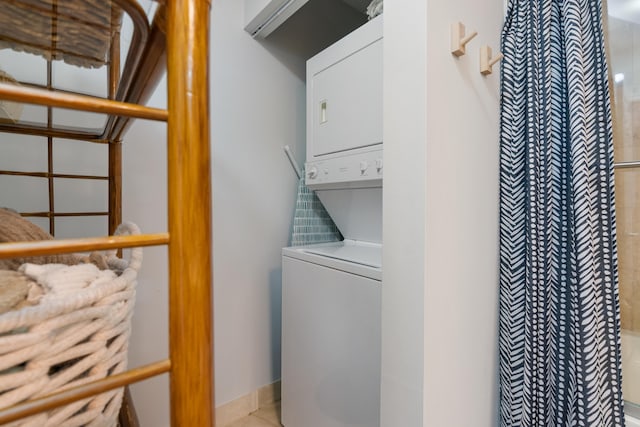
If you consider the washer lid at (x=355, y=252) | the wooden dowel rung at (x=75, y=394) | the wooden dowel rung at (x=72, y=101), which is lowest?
the washer lid at (x=355, y=252)

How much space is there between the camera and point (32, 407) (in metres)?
0.31

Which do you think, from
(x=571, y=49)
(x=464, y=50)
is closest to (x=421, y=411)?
(x=464, y=50)

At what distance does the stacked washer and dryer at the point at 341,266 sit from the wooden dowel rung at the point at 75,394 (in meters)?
0.92

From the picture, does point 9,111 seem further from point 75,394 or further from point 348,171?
point 348,171

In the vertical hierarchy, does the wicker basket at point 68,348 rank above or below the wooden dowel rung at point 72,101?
below

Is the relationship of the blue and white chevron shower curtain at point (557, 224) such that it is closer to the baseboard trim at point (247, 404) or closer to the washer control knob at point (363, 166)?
the washer control knob at point (363, 166)

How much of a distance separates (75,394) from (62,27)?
0.64 metres

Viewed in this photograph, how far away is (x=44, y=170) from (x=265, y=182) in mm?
1091

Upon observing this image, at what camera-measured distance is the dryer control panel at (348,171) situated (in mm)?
1425

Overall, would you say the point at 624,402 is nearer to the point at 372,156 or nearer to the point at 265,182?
the point at 372,156

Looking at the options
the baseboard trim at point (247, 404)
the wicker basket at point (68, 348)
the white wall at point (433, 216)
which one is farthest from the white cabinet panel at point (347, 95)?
the baseboard trim at point (247, 404)

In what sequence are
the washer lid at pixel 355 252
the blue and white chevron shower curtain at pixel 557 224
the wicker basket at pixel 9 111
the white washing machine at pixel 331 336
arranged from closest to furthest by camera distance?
the wicker basket at pixel 9 111
the blue and white chevron shower curtain at pixel 557 224
the white washing machine at pixel 331 336
the washer lid at pixel 355 252

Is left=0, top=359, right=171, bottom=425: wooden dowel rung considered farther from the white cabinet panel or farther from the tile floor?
the tile floor

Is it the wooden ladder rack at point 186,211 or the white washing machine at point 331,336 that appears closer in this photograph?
the wooden ladder rack at point 186,211
